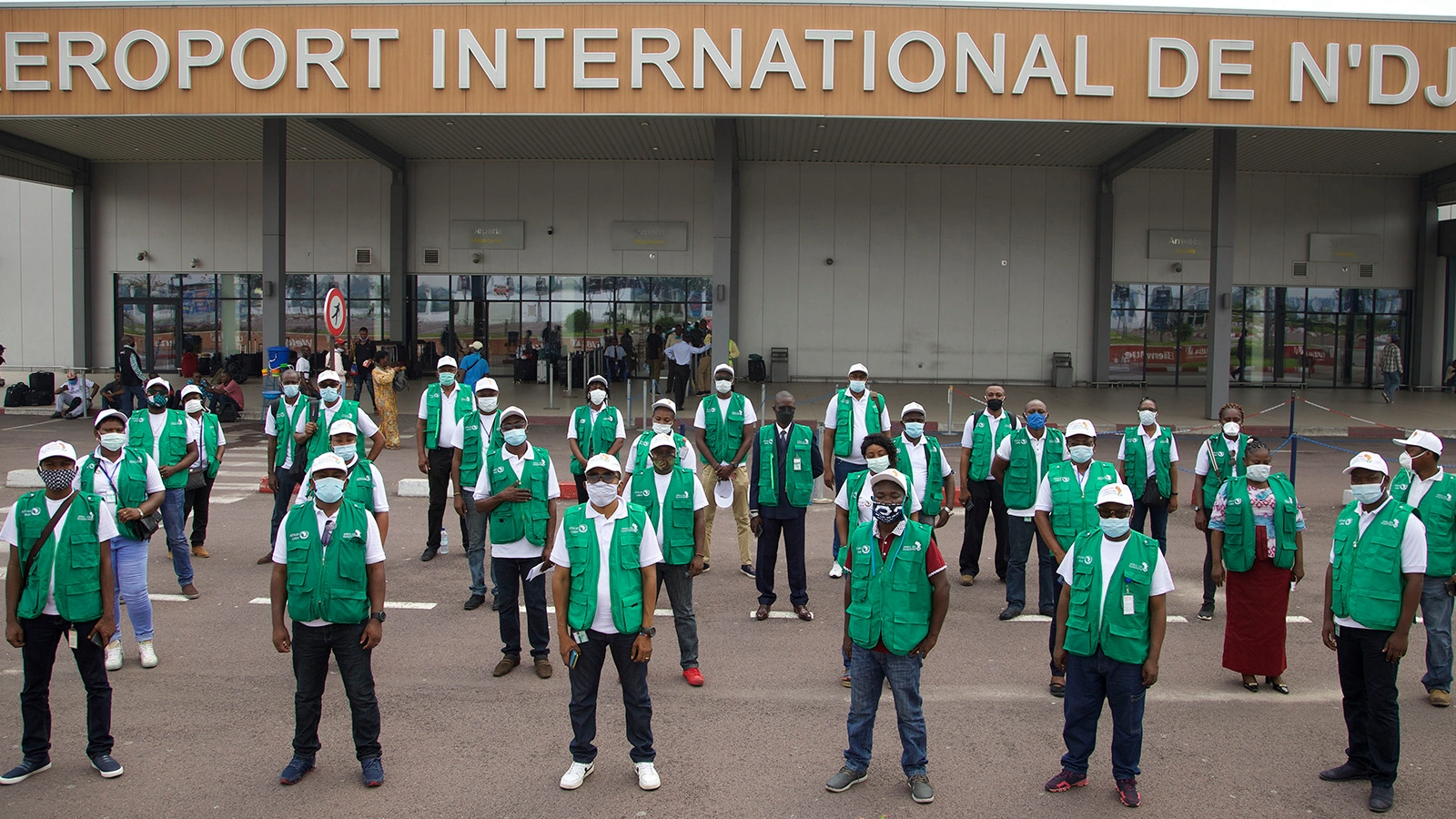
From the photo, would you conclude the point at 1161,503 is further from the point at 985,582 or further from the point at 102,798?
the point at 102,798

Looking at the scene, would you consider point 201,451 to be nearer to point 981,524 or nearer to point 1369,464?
point 981,524

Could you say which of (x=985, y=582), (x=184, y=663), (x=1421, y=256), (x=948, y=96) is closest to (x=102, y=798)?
(x=184, y=663)

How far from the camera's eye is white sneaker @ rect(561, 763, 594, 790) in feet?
18.6

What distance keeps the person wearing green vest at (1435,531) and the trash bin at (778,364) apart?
24.5 m

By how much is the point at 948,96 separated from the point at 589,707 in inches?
707

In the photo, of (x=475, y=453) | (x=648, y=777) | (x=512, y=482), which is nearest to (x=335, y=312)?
(x=475, y=453)

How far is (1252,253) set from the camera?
32.2 meters

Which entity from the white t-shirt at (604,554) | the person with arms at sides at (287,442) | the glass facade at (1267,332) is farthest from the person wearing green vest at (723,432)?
the glass facade at (1267,332)

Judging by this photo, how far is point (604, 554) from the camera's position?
5621mm

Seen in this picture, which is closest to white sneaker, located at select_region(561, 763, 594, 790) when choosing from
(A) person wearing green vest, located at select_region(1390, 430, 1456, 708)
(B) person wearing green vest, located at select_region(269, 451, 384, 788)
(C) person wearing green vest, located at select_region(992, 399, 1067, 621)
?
(B) person wearing green vest, located at select_region(269, 451, 384, 788)

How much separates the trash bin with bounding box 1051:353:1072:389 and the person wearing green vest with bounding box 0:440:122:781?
94.0 feet

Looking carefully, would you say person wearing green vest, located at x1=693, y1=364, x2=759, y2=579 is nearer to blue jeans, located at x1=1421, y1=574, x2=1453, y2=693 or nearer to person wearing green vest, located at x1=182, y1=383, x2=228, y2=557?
person wearing green vest, located at x1=182, y1=383, x2=228, y2=557

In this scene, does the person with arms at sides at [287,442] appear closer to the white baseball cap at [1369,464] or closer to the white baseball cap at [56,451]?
the white baseball cap at [56,451]

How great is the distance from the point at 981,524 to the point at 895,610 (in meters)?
4.89
